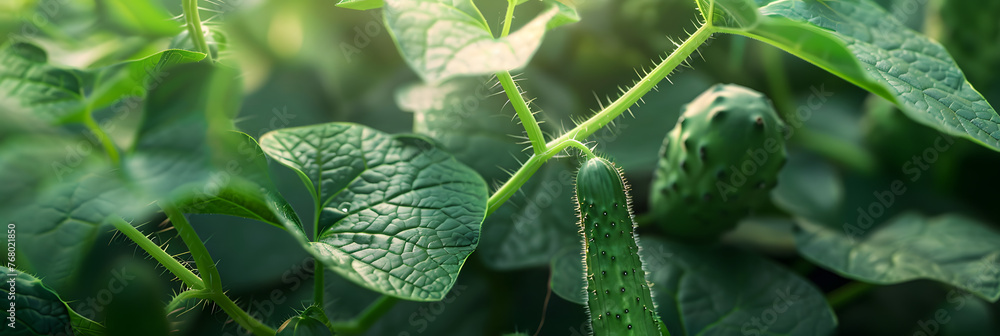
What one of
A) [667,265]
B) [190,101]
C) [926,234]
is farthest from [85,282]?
[926,234]

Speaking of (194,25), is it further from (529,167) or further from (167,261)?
(529,167)

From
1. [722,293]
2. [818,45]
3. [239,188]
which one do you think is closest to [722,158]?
[722,293]

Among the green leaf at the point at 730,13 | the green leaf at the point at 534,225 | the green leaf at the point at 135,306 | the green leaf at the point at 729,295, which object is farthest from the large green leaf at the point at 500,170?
the green leaf at the point at 135,306

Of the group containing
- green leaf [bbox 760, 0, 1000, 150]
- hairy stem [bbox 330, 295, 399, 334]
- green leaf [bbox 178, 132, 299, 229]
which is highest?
green leaf [bbox 760, 0, 1000, 150]

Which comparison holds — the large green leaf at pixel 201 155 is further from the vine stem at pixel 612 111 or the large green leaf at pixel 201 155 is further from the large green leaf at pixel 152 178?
the vine stem at pixel 612 111

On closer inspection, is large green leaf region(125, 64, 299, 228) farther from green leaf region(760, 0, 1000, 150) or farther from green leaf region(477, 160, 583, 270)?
green leaf region(760, 0, 1000, 150)

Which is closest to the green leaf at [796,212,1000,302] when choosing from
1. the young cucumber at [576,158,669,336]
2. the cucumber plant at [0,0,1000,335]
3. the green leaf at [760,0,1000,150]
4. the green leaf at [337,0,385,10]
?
the cucumber plant at [0,0,1000,335]
